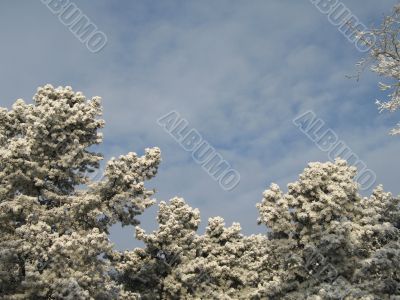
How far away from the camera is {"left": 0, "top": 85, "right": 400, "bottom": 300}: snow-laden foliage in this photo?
23.1m

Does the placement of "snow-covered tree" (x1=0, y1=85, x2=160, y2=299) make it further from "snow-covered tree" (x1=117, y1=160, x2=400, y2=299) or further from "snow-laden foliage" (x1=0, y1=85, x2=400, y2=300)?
"snow-covered tree" (x1=117, y1=160, x2=400, y2=299)

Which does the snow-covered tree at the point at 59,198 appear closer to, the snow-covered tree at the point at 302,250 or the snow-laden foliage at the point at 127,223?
the snow-laden foliage at the point at 127,223

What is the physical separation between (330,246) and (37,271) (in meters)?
14.6

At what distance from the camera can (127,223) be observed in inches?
1079

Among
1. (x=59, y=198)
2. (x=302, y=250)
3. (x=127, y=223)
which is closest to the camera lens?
(x=59, y=198)

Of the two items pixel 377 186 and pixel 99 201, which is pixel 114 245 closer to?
pixel 99 201

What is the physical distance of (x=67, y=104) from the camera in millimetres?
27953

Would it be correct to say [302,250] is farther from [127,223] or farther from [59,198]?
[59,198]

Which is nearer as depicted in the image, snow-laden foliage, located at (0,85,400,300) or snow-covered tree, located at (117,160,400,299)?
snow-laden foliage, located at (0,85,400,300)

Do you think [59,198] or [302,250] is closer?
[59,198]

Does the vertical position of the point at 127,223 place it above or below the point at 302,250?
below

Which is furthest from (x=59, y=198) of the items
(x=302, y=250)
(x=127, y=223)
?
(x=302, y=250)

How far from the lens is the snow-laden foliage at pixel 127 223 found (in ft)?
75.8

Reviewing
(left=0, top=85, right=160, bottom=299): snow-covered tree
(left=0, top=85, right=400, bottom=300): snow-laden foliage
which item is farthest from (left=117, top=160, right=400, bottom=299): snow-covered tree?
(left=0, top=85, right=160, bottom=299): snow-covered tree
